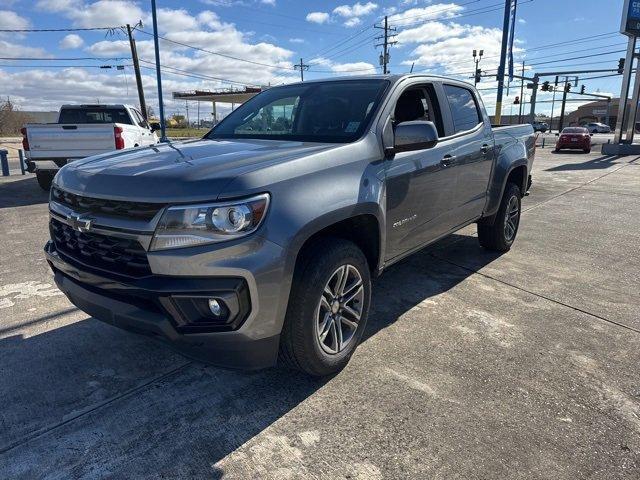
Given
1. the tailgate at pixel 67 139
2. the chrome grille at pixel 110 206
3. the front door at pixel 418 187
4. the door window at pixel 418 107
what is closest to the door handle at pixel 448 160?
the front door at pixel 418 187

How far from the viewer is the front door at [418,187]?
3.32m

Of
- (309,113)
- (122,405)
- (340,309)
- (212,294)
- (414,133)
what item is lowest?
(122,405)

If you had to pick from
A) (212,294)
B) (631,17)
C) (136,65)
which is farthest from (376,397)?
(136,65)

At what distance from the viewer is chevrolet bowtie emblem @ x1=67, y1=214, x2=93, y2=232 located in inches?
99.6

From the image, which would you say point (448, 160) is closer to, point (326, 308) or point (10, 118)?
point (326, 308)

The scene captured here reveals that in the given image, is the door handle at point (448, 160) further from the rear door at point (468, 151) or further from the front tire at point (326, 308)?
the front tire at point (326, 308)

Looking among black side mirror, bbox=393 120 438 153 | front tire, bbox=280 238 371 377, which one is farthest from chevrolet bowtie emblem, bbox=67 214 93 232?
black side mirror, bbox=393 120 438 153

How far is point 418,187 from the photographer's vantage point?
3566 mm

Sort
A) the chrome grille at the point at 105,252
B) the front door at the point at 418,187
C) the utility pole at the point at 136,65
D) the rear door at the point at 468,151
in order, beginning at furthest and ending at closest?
the utility pole at the point at 136,65 < the rear door at the point at 468,151 < the front door at the point at 418,187 < the chrome grille at the point at 105,252

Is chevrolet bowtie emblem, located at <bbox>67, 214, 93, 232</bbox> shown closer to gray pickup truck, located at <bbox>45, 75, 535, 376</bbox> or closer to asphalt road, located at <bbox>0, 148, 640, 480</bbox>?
gray pickup truck, located at <bbox>45, 75, 535, 376</bbox>

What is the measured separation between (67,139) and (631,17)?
2531 cm

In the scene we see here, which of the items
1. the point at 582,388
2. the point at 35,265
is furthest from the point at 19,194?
the point at 582,388

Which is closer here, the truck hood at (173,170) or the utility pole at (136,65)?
the truck hood at (173,170)

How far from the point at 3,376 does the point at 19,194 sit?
28.5 ft
